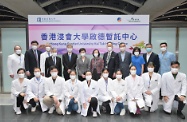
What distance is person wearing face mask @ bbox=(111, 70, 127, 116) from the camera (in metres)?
5.21

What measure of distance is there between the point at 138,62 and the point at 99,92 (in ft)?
4.51

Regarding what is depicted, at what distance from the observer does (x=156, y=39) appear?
349 inches

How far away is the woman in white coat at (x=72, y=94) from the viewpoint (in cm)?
524

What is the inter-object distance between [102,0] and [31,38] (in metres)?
10.7

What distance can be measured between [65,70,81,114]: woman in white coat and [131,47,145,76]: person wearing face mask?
169cm

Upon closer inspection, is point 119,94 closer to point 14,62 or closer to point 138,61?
point 138,61

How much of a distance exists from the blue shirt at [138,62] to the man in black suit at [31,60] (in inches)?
107

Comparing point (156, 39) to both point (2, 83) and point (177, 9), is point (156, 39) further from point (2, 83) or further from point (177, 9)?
point (2, 83)

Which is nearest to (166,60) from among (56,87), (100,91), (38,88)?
(100,91)

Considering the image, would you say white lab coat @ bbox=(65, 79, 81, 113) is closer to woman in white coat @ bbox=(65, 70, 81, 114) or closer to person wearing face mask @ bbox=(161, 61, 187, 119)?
woman in white coat @ bbox=(65, 70, 81, 114)

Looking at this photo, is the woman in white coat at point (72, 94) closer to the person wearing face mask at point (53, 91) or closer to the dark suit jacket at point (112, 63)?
the person wearing face mask at point (53, 91)

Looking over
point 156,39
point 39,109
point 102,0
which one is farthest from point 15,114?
point 102,0

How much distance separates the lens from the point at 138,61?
5.79 m

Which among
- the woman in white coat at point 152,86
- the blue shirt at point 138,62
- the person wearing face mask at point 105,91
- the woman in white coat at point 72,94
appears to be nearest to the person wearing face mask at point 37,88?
the woman in white coat at point 72,94
